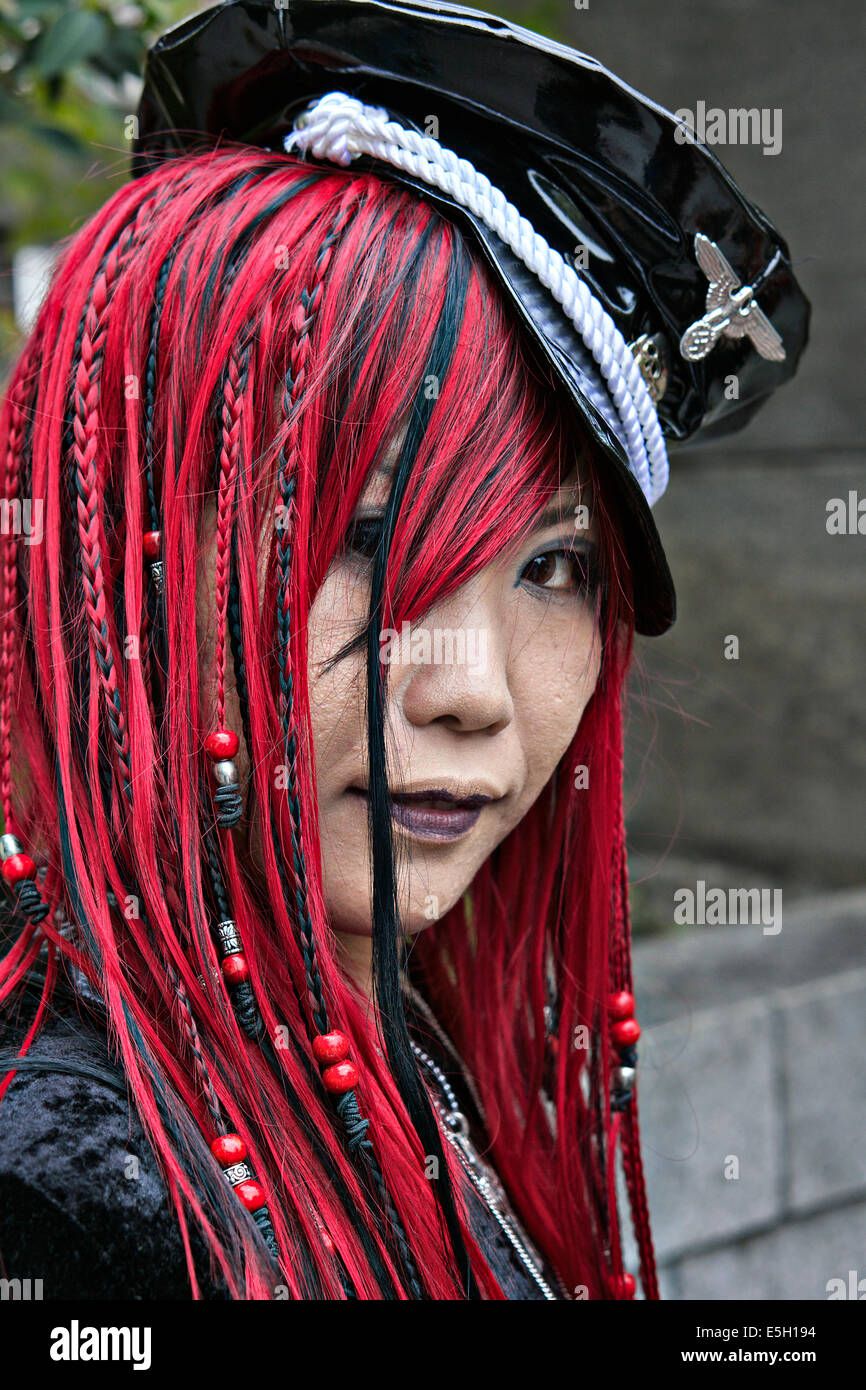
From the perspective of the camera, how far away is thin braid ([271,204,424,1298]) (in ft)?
3.56

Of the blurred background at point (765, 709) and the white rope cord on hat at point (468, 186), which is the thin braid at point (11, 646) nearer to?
the white rope cord on hat at point (468, 186)

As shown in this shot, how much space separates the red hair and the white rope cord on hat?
32 mm

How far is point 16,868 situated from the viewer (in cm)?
114

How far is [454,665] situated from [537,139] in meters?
0.53

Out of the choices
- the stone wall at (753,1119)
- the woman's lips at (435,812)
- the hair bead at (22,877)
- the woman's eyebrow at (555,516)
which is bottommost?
the stone wall at (753,1119)

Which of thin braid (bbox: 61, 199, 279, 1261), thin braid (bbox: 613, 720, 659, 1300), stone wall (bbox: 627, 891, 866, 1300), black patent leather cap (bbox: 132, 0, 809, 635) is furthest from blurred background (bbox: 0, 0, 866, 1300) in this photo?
thin braid (bbox: 61, 199, 279, 1261)

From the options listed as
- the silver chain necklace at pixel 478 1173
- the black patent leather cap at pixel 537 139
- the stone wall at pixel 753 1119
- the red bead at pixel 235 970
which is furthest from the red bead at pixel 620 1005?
the stone wall at pixel 753 1119

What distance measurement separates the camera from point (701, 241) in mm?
1294

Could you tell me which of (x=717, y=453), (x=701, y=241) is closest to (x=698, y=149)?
(x=701, y=241)

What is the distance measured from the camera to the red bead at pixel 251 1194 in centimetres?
100

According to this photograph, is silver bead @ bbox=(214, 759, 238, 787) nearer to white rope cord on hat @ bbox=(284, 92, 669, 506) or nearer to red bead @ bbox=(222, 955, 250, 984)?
red bead @ bbox=(222, 955, 250, 984)

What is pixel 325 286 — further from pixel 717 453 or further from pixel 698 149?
pixel 717 453

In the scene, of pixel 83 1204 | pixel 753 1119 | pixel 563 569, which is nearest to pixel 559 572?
pixel 563 569

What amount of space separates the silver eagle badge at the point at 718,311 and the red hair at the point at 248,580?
23 cm
